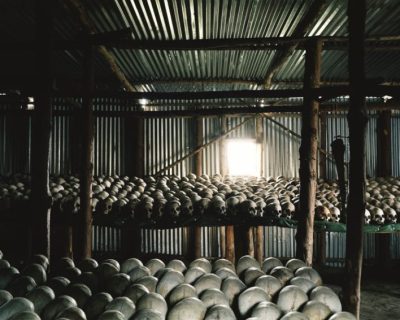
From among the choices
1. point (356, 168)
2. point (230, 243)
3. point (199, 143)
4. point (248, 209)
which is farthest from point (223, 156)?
point (356, 168)

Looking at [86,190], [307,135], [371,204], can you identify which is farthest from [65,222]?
[371,204]

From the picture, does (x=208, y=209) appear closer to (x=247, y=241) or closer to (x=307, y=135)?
(x=247, y=241)

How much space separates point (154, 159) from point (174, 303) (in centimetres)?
952

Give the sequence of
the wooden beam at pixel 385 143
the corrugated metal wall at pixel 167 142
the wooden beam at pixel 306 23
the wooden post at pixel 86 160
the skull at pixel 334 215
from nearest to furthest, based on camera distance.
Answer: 1. the wooden beam at pixel 306 23
2. the wooden post at pixel 86 160
3. the skull at pixel 334 215
4. the wooden beam at pixel 385 143
5. the corrugated metal wall at pixel 167 142

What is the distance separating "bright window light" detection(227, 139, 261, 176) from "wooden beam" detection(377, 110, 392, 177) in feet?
14.6

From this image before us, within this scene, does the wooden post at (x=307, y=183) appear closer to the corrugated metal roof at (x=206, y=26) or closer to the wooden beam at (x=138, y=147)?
the corrugated metal roof at (x=206, y=26)

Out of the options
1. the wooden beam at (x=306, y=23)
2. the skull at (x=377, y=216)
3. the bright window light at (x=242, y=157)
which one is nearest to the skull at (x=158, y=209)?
the wooden beam at (x=306, y=23)

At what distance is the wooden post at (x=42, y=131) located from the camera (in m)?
5.19

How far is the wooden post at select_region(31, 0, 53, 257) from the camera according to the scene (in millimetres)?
5188

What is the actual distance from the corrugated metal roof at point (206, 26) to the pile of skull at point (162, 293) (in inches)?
174

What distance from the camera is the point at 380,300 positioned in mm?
8758

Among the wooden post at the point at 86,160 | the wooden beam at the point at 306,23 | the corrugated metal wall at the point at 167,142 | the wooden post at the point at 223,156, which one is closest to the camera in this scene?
the wooden beam at the point at 306,23

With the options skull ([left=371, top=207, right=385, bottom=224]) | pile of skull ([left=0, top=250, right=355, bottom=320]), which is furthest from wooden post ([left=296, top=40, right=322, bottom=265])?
skull ([left=371, top=207, right=385, bottom=224])

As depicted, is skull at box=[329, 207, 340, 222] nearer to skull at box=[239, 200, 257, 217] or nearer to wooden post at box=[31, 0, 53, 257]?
skull at box=[239, 200, 257, 217]
